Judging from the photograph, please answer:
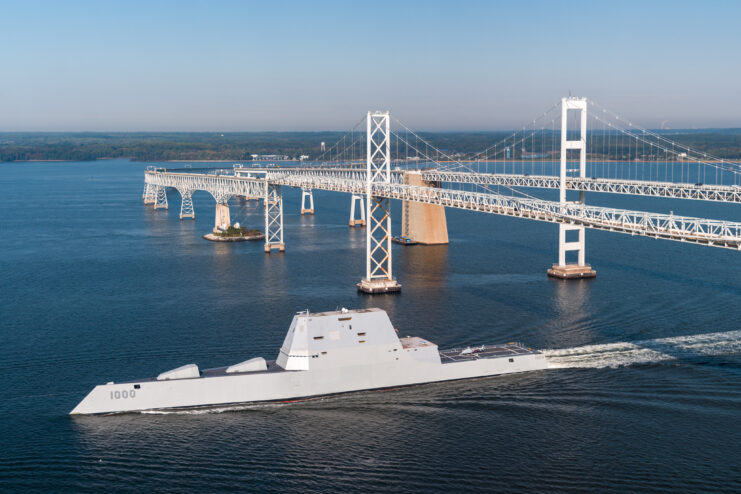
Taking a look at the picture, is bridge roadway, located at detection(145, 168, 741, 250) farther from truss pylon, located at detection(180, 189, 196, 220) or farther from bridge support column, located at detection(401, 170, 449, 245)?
bridge support column, located at detection(401, 170, 449, 245)

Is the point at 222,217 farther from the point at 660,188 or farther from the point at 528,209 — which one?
the point at 660,188

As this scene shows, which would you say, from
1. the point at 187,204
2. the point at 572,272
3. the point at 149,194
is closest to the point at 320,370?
the point at 572,272

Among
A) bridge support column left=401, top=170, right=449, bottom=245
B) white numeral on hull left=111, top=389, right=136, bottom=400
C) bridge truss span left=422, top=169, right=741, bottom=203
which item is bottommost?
white numeral on hull left=111, top=389, right=136, bottom=400

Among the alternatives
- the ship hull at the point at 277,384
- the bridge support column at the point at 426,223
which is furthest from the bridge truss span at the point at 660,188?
the ship hull at the point at 277,384

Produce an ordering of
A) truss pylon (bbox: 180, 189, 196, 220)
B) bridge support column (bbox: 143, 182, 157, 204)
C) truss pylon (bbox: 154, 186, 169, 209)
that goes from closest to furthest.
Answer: truss pylon (bbox: 180, 189, 196, 220)
truss pylon (bbox: 154, 186, 169, 209)
bridge support column (bbox: 143, 182, 157, 204)

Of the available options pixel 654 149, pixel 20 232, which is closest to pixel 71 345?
pixel 20 232

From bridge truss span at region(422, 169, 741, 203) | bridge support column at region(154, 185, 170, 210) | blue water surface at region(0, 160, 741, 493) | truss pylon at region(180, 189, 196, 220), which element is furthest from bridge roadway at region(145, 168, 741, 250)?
bridge support column at region(154, 185, 170, 210)

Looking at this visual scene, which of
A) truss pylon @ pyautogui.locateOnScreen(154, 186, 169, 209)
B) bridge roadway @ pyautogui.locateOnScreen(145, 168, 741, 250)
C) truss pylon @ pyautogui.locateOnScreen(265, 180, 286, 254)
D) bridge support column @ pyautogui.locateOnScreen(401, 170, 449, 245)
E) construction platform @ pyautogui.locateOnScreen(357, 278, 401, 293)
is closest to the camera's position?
bridge roadway @ pyautogui.locateOnScreen(145, 168, 741, 250)

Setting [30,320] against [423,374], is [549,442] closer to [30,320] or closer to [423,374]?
[423,374]
